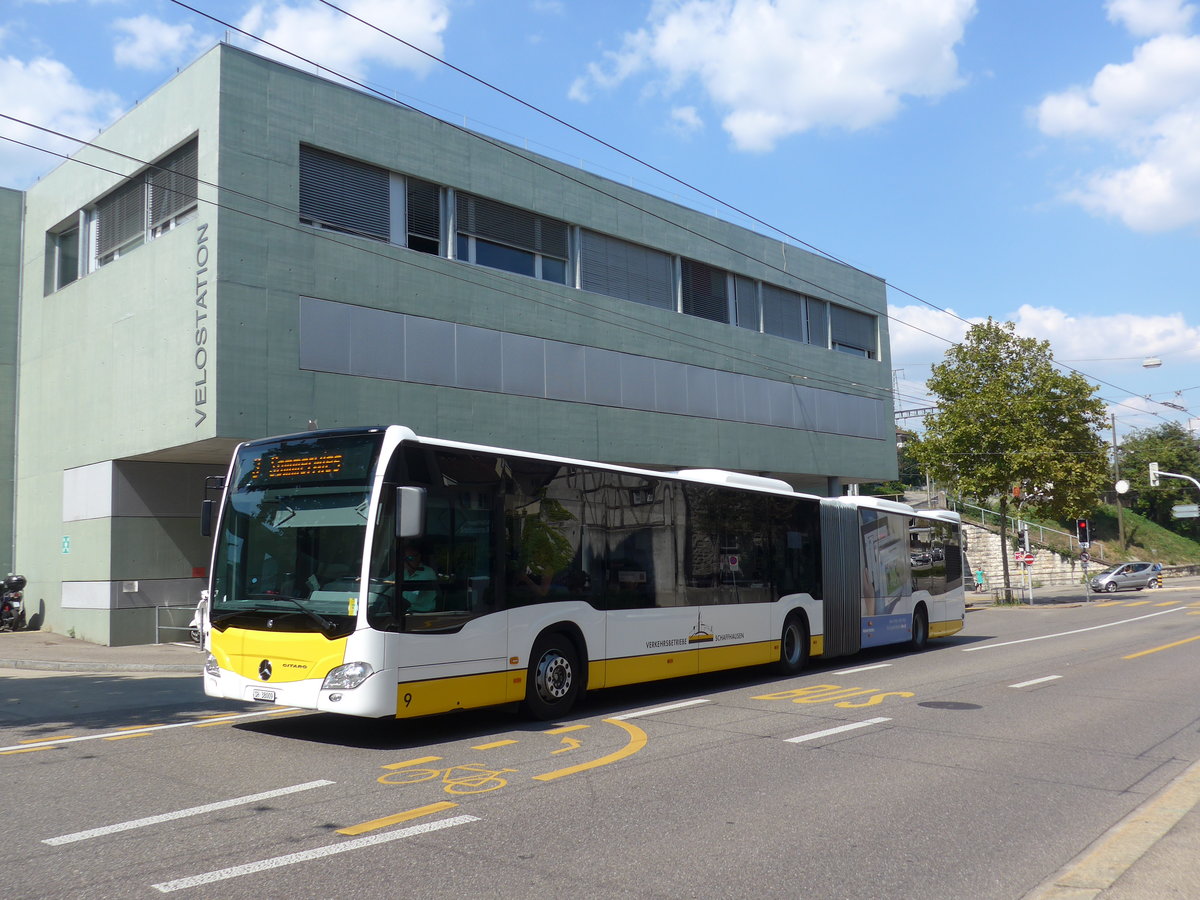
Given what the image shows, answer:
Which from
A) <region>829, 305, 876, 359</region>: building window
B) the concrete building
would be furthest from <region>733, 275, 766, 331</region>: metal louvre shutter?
<region>829, 305, 876, 359</region>: building window

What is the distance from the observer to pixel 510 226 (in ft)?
84.9

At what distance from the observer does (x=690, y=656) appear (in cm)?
1301

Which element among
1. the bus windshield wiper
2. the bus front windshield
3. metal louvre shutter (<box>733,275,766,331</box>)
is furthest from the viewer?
metal louvre shutter (<box>733,275,766,331</box>)

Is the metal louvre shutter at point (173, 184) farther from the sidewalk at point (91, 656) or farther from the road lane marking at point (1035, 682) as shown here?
the road lane marking at point (1035, 682)

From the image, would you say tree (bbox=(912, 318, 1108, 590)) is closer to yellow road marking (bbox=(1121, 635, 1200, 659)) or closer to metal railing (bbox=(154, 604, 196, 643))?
yellow road marking (bbox=(1121, 635, 1200, 659))

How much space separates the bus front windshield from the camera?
915cm

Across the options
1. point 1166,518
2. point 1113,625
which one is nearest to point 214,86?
point 1113,625

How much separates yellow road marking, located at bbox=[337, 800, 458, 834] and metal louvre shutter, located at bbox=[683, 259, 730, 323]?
2530 cm

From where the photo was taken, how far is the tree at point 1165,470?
78.1 m

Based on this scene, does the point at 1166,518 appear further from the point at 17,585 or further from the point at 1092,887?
the point at 1092,887

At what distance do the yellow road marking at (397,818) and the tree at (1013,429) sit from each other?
35.1 meters

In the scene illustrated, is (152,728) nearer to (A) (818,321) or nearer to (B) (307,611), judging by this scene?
(B) (307,611)

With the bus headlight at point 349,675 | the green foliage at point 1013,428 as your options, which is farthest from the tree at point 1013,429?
the bus headlight at point 349,675

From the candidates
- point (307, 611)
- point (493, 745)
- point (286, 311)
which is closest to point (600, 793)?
point (493, 745)
